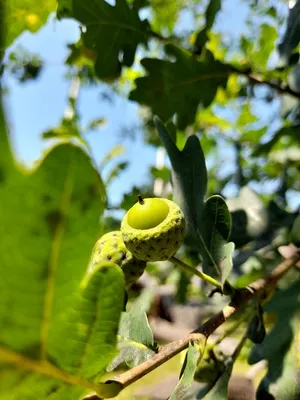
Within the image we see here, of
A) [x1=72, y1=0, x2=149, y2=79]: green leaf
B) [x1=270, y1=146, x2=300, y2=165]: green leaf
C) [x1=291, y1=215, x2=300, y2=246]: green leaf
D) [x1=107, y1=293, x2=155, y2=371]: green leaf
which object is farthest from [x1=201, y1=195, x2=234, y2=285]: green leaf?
Answer: [x1=270, y1=146, x2=300, y2=165]: green leaf

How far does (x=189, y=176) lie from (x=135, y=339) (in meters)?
0.47

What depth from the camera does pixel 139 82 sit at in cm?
204

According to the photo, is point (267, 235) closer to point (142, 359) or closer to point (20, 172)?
point (142, 359)

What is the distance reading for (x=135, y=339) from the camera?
3.50 feet

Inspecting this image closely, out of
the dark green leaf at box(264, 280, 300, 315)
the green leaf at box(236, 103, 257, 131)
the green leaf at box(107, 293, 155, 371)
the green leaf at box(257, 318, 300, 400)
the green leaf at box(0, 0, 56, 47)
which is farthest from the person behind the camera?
the green leaf at box(236, 103, 257, 131)

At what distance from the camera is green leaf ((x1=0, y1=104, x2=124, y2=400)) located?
54cm

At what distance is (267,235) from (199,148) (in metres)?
0.83

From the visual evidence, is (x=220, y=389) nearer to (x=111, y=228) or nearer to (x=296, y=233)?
(x=296, y=233)

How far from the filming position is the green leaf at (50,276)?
1.77 feet

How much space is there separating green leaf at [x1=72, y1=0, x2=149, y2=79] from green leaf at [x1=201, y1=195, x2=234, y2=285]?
3.26ft

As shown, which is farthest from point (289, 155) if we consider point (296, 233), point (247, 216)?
point (296, 233)

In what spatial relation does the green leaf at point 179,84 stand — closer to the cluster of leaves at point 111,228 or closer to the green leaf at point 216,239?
the cluster of leaves at point 111,228

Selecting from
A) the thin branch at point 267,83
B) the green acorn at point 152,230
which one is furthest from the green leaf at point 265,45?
the green acorn at point 152,230

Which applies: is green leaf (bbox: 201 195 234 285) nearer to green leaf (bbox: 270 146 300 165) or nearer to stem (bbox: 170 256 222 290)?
stem (bbox: 170 256 222 290)
